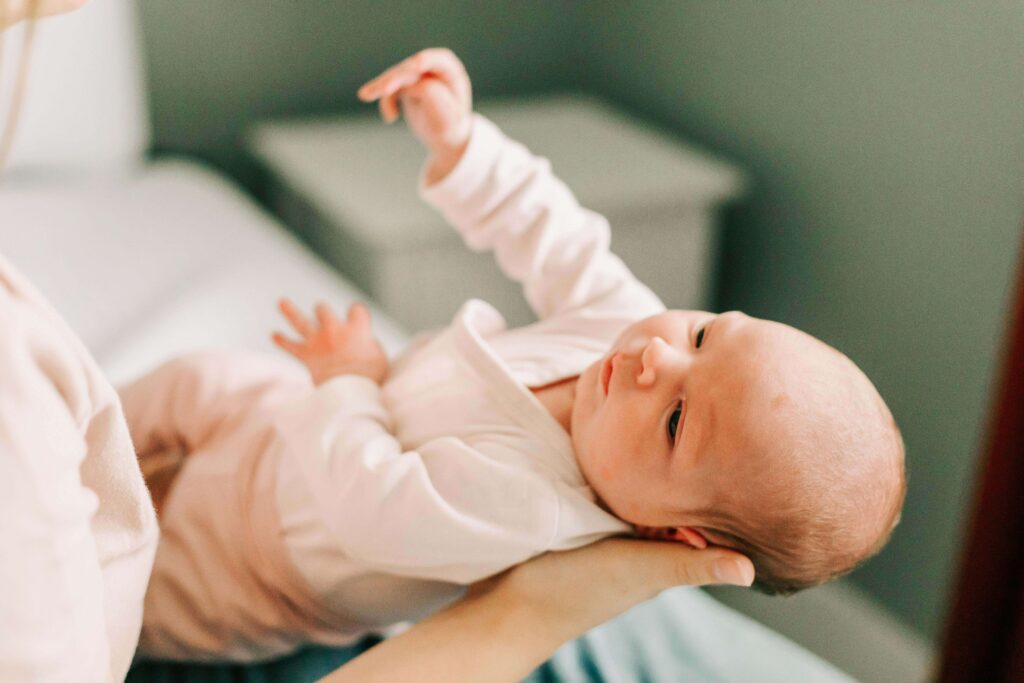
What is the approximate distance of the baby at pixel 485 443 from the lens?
616 millimetres

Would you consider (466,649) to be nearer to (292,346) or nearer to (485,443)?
(485,443)

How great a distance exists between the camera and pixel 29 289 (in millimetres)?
411

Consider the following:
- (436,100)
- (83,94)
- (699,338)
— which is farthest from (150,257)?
(699,338)

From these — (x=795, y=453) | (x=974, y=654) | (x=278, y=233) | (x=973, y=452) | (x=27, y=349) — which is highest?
(x=27, y=349)

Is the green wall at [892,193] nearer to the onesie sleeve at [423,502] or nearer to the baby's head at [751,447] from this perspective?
the baby's head at [751,447]

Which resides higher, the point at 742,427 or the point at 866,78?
the point at 866,78

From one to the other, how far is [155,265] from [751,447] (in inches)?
31.1

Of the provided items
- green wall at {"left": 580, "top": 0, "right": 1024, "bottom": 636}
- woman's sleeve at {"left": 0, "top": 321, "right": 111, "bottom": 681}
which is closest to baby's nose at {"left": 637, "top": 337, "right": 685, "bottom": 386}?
woman's sleeve at {"left": 0, "top": 321, "right": 111, "bottom": 681}

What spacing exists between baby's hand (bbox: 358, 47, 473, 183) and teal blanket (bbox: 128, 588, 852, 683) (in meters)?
0.41

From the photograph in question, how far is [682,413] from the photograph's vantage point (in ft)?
2.10

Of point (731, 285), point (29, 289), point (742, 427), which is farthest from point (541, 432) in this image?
point (731, 285)

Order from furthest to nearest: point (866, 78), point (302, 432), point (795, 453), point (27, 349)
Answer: point (866, 78)
point (302, 432)
point (795, 453)
point (27, 349)

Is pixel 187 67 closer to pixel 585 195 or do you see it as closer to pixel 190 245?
pixel 190 245

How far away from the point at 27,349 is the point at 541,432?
40 cm
